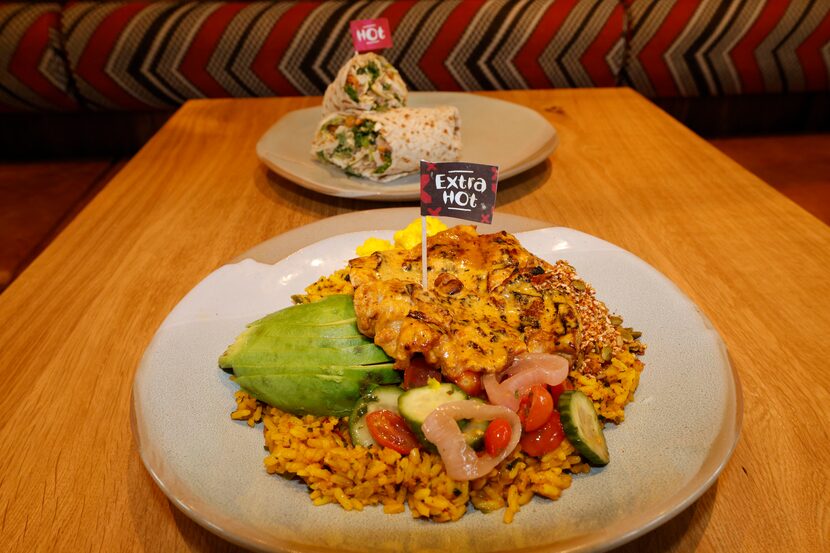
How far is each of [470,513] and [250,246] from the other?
4.20 feet

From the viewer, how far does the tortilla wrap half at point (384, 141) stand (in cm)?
239

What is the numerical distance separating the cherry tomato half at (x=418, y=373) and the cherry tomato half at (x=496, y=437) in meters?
0.18

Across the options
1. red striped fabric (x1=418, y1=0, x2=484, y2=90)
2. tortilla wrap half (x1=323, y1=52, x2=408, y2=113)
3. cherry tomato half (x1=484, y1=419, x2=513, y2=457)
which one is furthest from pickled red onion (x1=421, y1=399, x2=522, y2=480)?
red striped fabric (x1=418, y1=0, x2=484, y2=90)

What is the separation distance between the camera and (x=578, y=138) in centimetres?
289

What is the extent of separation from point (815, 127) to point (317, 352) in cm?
462

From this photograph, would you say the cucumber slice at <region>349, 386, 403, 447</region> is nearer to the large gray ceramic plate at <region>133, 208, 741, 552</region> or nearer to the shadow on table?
the large gray ceramic plate at <region>133, 208, 741, 552</region>

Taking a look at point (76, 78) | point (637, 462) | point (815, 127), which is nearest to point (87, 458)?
point (637, 462)

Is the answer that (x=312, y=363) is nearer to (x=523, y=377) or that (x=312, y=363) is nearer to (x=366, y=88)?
(x=523, y=377)

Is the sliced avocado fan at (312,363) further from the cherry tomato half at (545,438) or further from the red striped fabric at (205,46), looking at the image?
the red striped fabric at (205,46)

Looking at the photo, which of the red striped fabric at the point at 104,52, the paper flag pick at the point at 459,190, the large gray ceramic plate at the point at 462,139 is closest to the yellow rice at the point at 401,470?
the paper flag pick at the point at 459,190

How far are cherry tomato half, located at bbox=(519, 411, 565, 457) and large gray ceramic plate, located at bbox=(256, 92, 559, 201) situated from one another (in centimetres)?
111

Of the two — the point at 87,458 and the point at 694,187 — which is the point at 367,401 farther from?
the point at 694,187

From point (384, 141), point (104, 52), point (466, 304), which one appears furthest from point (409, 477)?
point (104, 52)

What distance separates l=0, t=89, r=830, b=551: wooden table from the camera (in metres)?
1.21
